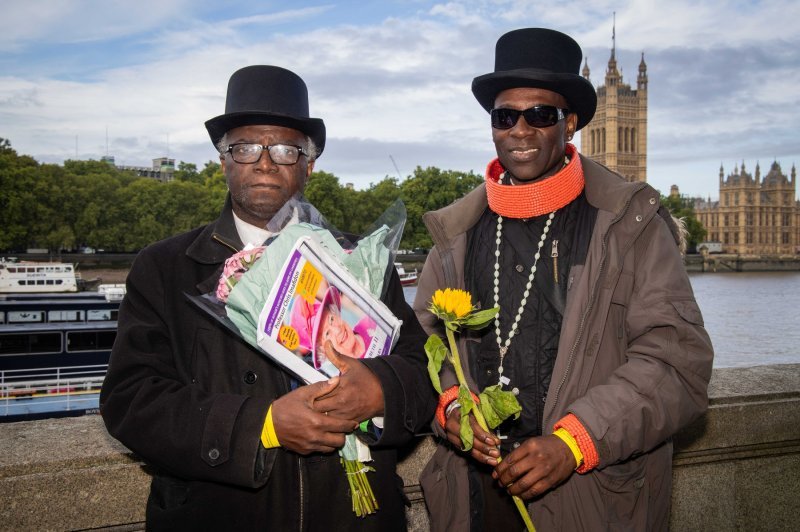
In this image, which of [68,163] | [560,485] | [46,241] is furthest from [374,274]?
[68,163]

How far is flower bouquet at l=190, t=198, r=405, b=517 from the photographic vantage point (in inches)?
63.6

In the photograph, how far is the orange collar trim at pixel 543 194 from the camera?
2307 millimetres

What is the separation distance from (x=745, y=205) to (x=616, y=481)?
10778 centimetres

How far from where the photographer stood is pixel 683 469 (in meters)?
2.83

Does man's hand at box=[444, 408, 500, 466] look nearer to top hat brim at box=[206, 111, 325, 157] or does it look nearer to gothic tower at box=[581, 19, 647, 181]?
top hat brim at box=[206, 111, 325, 157]

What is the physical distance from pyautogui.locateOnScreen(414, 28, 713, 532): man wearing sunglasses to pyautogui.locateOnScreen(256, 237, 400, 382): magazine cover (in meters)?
0.43

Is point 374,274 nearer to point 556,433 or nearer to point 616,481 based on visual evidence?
point 556,433

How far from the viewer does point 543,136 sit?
7.56ft

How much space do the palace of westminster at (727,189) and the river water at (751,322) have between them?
40.4 metres

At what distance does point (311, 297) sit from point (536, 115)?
3.45 ft

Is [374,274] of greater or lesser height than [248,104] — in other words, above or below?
below

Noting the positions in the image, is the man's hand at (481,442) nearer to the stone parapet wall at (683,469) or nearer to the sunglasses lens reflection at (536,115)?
the stone parapet wall at (683,469)

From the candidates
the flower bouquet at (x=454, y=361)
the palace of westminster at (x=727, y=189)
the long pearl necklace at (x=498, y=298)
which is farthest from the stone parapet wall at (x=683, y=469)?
the palace of westminster at (x=727, y=189)

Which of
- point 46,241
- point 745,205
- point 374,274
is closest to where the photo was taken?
point 374,274
